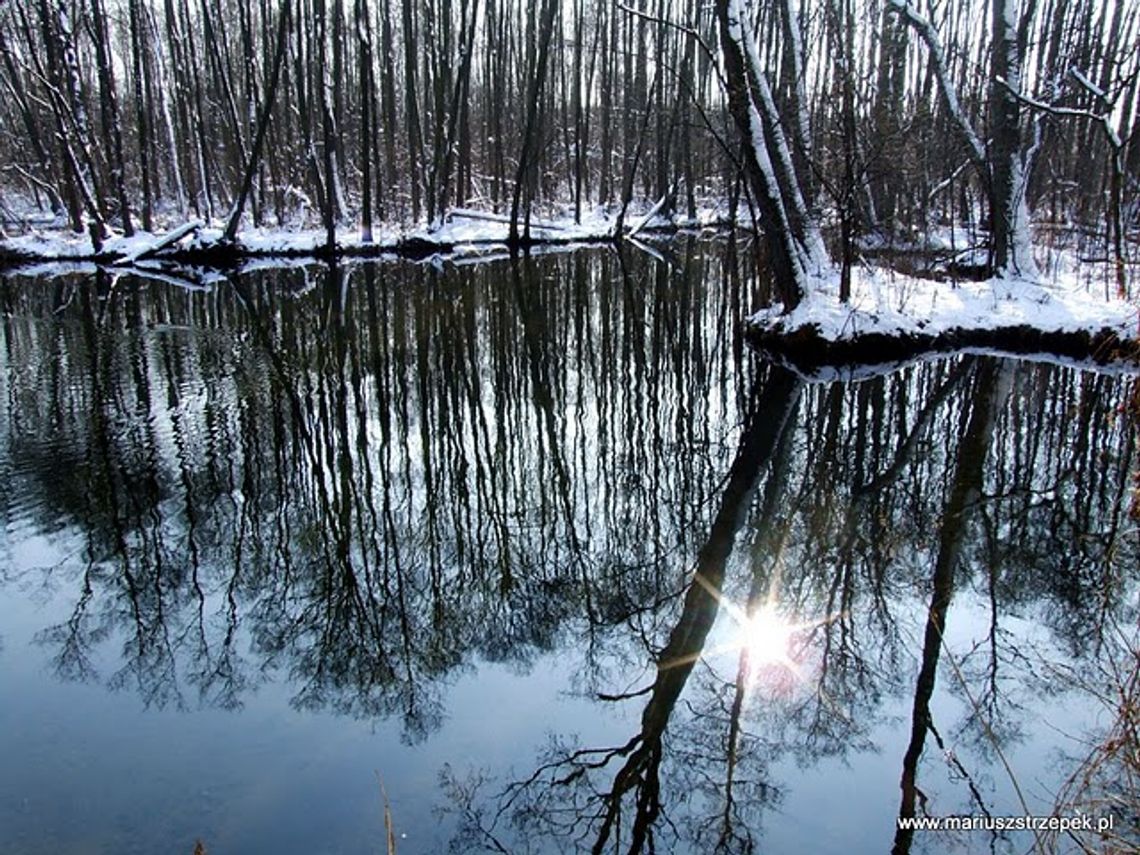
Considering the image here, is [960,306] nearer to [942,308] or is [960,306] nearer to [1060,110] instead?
[942,308]

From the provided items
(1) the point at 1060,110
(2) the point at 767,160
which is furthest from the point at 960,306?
(2) the point at 767,160

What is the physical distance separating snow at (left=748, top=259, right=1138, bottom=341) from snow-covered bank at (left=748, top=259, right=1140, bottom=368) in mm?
14

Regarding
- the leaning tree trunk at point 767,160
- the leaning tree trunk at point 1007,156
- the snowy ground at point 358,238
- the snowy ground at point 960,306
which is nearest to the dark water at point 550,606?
the snowy ground at point 960,306

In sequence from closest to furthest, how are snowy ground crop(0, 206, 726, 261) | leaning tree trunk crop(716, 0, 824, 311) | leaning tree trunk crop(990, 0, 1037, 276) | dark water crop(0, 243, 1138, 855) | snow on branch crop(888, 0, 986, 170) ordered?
dark water crop(0, 243, 1138, 855)
leaning tree trunk crop(716, 0, 824, 311)
leaning tree trunk crop(990, 0, 1037, 276)
snow on branch crop(888, 0, 986, 170)
snowy ground crop(0, 206, 726, 261)

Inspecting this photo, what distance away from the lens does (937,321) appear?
40.1 feet

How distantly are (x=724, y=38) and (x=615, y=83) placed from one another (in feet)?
99.4

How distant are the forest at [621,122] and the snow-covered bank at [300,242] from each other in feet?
2.22

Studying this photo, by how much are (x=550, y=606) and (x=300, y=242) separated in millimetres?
25368

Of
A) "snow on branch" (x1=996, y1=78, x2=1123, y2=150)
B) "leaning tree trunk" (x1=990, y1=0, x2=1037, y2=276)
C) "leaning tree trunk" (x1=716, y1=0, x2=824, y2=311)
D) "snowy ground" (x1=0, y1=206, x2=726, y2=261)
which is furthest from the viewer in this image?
"snowy ground" (x1=0, y1=206, x2=726, y2=261)

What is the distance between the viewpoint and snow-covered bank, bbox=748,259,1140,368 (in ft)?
37.9

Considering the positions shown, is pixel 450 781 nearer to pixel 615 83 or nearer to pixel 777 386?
pixel 777 386

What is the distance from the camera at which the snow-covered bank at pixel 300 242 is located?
2575cm

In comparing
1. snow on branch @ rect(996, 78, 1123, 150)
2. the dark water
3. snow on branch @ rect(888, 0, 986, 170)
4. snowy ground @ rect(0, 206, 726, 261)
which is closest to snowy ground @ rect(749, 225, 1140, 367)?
the dark water

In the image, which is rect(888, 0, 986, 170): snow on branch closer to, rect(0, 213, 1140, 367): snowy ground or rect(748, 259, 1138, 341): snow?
rect(0, 213, 1140, 367): snowy ground
